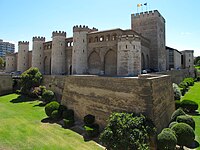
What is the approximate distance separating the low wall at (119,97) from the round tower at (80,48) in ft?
28.3

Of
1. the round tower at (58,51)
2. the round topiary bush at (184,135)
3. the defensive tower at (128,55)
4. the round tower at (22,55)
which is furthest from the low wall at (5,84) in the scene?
the round topiary bush at (184,135)

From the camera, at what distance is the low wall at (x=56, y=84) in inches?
1034

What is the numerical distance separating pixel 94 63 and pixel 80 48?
136 inches

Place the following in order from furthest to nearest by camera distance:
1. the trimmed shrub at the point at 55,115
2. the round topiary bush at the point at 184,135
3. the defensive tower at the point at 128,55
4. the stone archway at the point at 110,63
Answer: the stone archway at the point at 110,63 < the defensive tower at the point at 128,55 < the trimmed shrub at the point at 55,115 < the round topiary bush at the point at 184,135

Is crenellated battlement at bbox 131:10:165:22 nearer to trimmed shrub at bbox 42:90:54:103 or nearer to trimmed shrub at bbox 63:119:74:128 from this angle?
trimmed shrub at bbox 42:90:54:103

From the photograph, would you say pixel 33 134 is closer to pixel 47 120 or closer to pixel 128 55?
pixel 47 120

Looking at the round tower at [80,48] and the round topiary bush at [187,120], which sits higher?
the round tower at [80,48]

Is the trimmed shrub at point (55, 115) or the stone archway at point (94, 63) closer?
the trimmed shrub at point (55, 115)

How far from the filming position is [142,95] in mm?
13383

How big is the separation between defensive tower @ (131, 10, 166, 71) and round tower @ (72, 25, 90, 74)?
436 inches

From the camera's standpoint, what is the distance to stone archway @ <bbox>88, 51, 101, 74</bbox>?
95.3 feet

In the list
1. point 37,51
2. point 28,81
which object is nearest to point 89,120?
point 28,81

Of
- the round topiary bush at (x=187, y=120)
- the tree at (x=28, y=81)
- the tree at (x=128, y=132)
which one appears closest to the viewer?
the tree at (x=128, y=132)

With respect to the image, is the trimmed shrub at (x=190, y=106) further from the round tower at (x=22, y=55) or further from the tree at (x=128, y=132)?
the round tower at (x=22, y=55)
